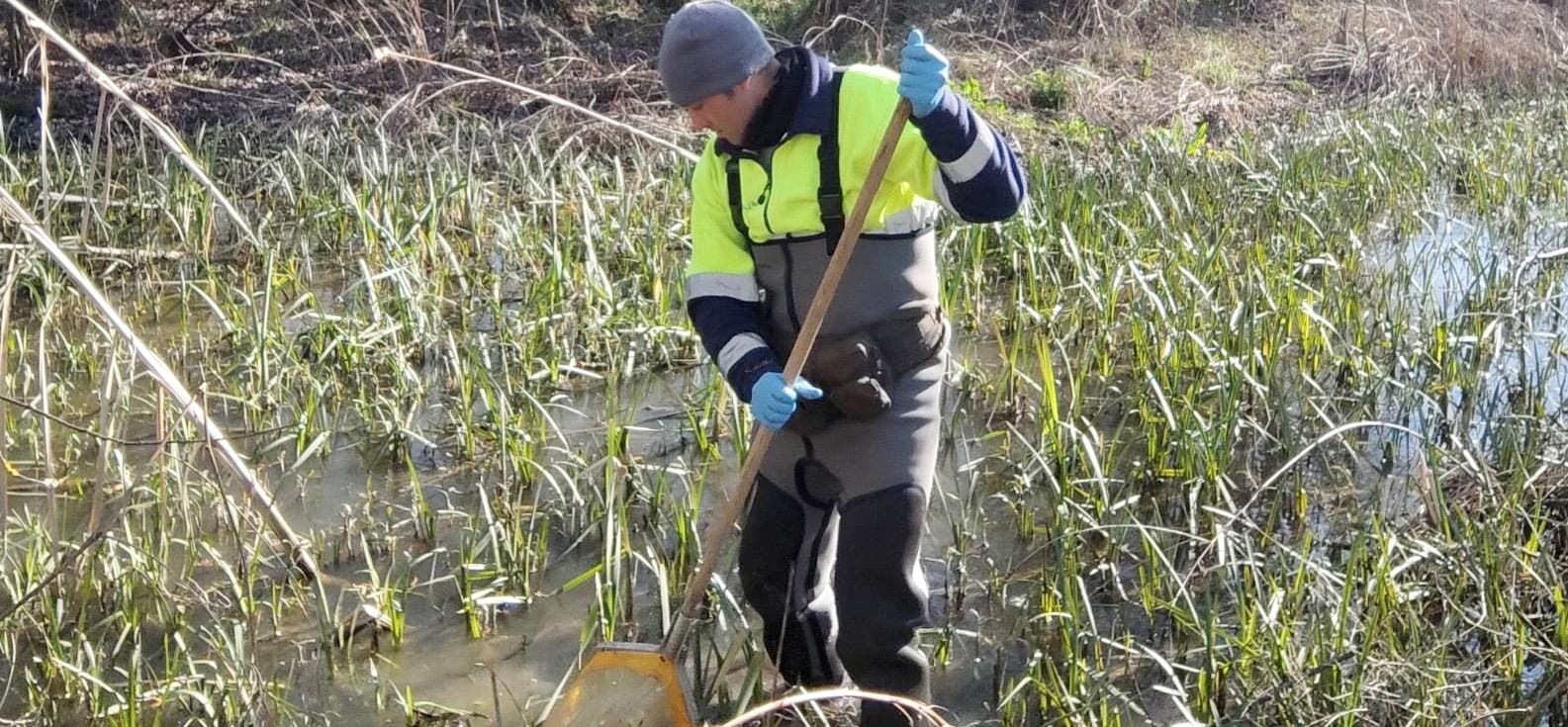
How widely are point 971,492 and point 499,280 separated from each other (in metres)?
2.43

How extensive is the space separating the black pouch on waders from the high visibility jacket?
0.04 meters

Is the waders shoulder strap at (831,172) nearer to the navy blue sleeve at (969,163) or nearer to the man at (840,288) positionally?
the man at (840,288)

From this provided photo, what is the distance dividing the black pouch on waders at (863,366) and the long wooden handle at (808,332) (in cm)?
5

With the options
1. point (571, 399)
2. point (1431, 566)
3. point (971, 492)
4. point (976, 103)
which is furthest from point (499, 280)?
point (976, 103)

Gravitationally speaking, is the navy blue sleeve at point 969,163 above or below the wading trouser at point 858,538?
above

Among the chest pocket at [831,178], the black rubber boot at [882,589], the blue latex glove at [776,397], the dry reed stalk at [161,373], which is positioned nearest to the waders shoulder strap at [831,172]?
the chest pocket at [831,178]

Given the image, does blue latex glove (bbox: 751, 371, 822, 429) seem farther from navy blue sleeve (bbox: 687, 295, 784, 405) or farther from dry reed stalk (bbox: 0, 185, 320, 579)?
dry reed stalk (bbox: 0, 185, 320, 579)

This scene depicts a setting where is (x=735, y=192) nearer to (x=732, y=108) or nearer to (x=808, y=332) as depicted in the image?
(x=732, y=108)

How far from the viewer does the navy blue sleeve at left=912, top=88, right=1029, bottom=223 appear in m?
2.37

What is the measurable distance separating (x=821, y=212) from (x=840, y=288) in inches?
6.4

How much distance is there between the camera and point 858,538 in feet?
8.57

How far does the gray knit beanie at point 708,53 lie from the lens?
2.43 m

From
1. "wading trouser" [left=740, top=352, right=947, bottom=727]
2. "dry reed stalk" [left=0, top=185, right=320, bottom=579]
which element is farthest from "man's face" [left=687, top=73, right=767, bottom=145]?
"dry reed stalk" [left=0, top=185, right=320, bottom=579]

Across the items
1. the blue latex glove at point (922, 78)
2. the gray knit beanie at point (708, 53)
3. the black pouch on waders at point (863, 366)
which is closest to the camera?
the blue latex glove at point (922, 78)
